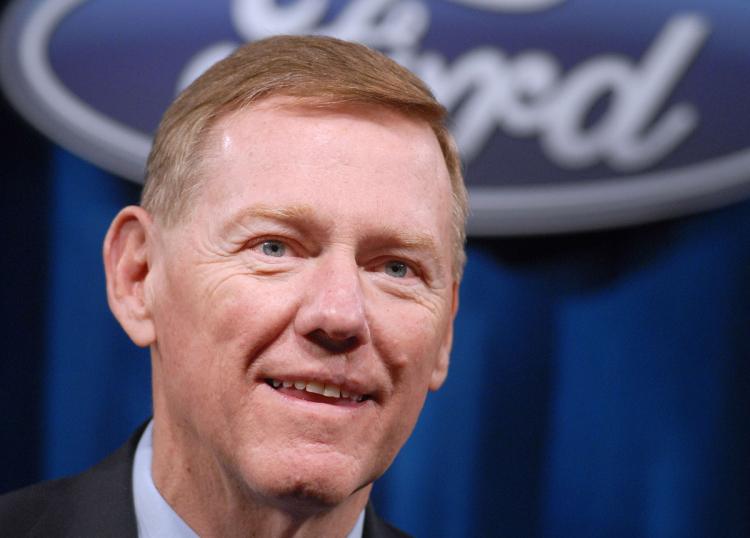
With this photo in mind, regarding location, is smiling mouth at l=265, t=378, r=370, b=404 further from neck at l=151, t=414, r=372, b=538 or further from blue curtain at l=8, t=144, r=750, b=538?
blue curtain at l=8, t=144, r=750, b=538

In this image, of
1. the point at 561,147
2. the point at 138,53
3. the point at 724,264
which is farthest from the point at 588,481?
the point at 138,53

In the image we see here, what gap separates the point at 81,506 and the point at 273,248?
1.81 feet

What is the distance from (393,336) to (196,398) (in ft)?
0.99

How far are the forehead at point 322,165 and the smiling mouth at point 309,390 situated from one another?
0.23m

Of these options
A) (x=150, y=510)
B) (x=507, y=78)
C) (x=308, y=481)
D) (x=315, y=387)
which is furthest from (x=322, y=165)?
(x=507, y=78)

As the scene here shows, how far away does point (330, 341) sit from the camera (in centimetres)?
138

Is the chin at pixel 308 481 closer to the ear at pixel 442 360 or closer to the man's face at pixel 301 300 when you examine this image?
the man's face at pixel 301 300

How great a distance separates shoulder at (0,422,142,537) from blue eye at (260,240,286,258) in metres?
0.48

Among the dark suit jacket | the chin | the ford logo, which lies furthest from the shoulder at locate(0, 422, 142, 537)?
the ford logo

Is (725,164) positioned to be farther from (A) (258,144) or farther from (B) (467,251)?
(A) (258,144)

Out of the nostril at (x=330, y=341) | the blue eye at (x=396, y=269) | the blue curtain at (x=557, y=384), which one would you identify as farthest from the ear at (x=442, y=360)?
the blue curtain at (x=557, y=384)

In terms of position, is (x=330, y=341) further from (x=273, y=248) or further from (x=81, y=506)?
(x=81, y=506)

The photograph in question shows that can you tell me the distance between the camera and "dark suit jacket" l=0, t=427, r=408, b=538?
1579 millimetres

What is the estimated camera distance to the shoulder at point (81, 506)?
62.2 inches
